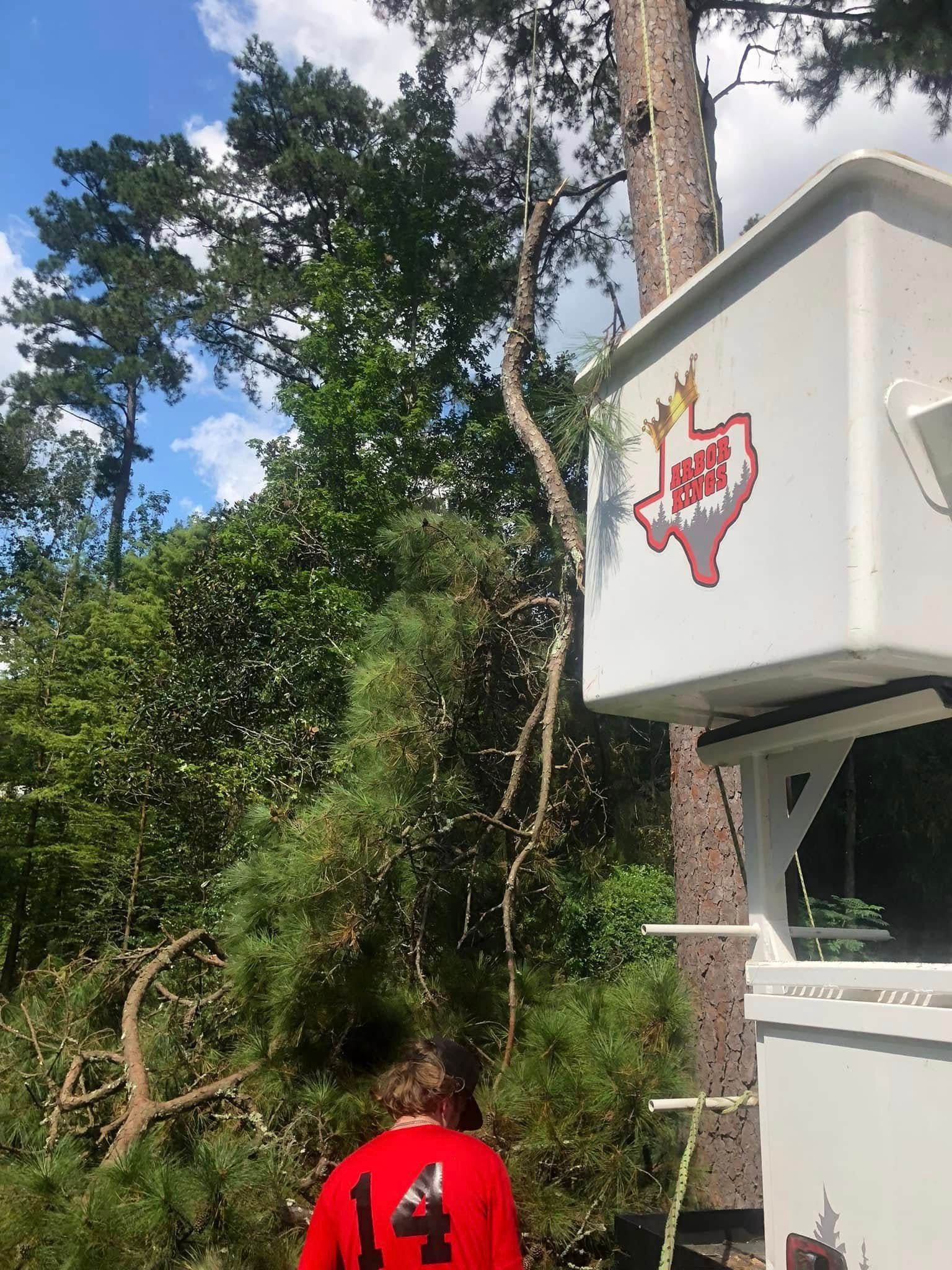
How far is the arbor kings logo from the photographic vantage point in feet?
4.63

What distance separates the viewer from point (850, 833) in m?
6.06

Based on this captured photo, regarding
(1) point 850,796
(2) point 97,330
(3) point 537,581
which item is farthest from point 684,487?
(2) point 97,330

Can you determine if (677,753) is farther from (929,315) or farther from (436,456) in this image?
(436,456)

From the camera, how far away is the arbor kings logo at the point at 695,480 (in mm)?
1412

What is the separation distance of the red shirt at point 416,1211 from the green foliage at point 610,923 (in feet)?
8.92

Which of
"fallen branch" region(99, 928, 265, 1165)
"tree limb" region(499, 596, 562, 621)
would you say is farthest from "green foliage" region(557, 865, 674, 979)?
"fallen branch" region(99, 928, 265, 1165)

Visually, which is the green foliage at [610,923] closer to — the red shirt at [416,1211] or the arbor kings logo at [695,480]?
the red shirt at [416,1211]

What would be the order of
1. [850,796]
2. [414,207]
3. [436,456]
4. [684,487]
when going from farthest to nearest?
[414,207]
[436,456]
[850,796]
[684,487]

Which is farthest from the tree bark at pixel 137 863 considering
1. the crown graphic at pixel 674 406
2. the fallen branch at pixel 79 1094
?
the crown graphic at pixel 674 406

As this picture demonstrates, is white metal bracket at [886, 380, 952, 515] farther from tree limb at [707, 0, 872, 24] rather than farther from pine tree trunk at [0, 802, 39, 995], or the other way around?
pine tree trunk at [0, 802, 39, 995]

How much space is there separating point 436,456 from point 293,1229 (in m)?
6.32

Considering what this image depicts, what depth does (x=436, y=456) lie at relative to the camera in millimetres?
8148

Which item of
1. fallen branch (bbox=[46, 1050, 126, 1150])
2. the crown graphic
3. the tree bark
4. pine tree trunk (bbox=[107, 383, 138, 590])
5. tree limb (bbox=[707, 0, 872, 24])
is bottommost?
fallen branch (bbox=[46, 1050, 126, 1150])

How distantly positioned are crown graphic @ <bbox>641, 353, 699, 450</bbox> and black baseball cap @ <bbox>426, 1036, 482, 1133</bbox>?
3.72ft
